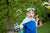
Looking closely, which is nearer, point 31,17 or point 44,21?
point 31,17

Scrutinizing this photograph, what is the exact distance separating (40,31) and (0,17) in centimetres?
224

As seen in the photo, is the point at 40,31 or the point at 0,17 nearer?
the point at 0,17

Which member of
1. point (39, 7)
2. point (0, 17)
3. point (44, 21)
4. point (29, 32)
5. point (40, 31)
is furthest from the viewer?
point (44, 21)

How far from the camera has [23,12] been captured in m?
4.86

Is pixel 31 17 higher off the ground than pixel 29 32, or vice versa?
pixel 31 17

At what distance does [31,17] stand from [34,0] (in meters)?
2.08

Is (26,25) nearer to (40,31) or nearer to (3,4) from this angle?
(3,4)

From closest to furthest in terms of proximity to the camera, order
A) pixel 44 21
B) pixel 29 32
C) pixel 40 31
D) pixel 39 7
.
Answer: pixel 29 32
pixel 39 7
pixel 40 31
pixel 44 21

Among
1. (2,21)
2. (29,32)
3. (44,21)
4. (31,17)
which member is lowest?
(44,21)

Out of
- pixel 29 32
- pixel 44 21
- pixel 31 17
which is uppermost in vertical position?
pixel 31 17

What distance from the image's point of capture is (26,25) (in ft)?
10.1

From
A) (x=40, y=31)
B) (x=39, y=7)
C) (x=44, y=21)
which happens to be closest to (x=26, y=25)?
(x=39, y=7)

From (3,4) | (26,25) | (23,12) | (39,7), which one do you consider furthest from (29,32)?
(39,7)

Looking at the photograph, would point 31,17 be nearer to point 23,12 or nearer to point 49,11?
point 23,12
